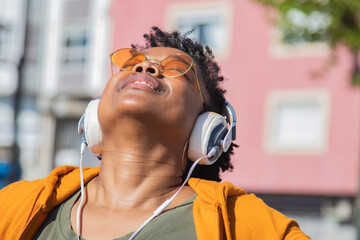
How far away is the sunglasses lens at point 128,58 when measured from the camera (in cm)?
296

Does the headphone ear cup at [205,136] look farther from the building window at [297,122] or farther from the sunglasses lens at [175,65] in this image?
the building window at [297,122]

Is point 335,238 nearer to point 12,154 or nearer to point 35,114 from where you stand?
point 12,154

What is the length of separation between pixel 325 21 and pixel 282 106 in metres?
8.47

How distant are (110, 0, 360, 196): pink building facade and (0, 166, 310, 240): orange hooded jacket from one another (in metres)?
14.7

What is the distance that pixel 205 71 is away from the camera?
328 cm

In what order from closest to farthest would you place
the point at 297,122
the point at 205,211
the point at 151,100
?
1. the point at 205,211
2. the point at 151,100
3. the point at 297,122

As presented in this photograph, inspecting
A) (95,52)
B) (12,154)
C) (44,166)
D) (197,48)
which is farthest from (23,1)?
(197,48)

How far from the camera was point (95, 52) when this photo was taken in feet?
71.8

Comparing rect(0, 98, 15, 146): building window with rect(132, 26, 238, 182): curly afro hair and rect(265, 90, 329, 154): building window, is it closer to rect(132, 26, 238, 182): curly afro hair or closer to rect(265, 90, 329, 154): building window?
rect(265, 90, 329, 154): building window

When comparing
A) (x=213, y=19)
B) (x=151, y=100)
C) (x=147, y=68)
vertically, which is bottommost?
(x=151, y=100)

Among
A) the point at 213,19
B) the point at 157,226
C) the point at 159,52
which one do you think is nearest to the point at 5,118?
the point at 213,19

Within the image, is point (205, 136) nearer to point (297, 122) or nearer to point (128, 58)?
point (128, 58)

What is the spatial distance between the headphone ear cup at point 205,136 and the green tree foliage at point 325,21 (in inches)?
275

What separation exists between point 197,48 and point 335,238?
12.5 meters
